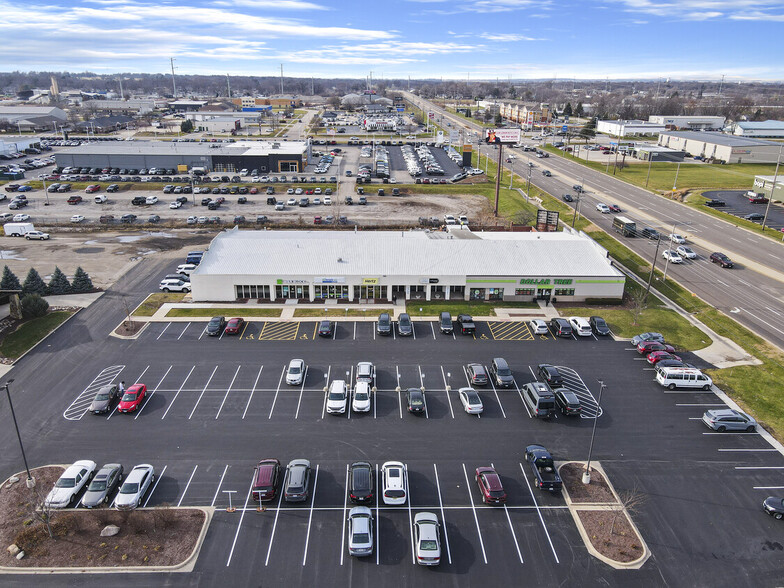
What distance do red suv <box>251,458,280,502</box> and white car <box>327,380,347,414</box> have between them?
6.28 m

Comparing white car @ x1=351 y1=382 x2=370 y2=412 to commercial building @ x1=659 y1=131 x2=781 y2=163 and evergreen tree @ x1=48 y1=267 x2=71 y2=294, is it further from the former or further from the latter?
commercial building @ x1=659 y1=131 x2=781 y2=163

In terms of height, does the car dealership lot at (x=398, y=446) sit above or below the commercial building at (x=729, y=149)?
below

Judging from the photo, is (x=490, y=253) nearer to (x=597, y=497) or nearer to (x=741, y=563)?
(x=597, y=497)

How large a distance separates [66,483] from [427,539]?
1954cm

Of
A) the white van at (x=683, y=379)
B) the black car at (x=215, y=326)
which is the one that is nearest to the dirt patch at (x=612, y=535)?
the white van at (x=683, y=379)

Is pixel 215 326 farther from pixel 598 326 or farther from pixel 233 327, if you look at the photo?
pixel 598 326

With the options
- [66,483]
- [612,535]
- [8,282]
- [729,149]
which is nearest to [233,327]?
[66,483]

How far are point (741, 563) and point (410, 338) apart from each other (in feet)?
90.1

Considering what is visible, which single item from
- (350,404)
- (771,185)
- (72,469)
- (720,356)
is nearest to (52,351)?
(72,469)

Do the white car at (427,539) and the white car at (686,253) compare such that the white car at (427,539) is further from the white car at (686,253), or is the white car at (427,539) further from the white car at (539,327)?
the white car at (686,253)

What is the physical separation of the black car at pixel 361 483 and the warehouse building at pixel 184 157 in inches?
3872

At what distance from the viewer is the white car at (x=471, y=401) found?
35594mm

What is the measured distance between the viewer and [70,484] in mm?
27875

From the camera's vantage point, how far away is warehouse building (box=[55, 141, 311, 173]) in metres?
114
